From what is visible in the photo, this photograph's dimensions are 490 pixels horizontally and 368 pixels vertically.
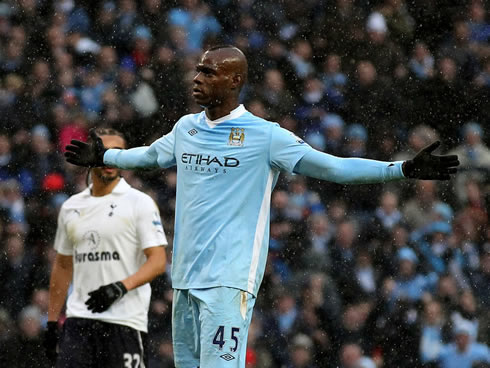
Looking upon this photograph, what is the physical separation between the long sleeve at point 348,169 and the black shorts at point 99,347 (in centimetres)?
222

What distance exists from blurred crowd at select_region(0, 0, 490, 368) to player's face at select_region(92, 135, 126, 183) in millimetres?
2396

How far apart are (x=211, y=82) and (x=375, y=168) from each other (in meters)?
0.87

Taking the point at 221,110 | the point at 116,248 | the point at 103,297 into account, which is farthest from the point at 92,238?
the point at 221,110

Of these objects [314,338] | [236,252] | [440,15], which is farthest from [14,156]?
[236,252]

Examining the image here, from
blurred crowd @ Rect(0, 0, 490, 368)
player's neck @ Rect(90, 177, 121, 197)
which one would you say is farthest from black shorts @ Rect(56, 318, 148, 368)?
blurred crowd @ Rect(0, 0, 490, 368)

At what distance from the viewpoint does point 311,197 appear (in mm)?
9305

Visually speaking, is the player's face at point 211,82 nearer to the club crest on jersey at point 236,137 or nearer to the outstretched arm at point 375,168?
the club crest on jersey at point 236,137

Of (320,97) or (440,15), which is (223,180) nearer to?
(320,97)

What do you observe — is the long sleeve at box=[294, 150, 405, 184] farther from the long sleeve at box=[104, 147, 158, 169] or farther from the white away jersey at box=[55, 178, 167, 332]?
the white away jersey at box=[55, 178, 167, 332]

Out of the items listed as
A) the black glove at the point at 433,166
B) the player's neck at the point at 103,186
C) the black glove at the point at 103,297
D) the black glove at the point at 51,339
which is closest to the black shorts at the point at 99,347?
the black glove at the point at 103,297

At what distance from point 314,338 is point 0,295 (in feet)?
8.66

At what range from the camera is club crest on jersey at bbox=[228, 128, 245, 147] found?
481 centimetres

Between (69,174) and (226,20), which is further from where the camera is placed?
(226,20)

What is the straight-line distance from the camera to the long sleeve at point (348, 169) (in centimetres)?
455
